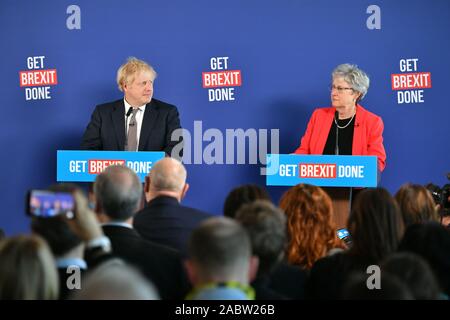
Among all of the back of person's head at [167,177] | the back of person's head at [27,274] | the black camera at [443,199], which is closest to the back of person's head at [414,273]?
the back of person's head at [27,274]

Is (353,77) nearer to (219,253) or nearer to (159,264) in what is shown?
(159,264)

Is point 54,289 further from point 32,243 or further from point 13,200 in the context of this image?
point 13,200

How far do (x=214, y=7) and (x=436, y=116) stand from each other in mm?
2294

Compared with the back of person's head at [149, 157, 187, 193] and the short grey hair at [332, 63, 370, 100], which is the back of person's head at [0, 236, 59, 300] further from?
the short grey hair at [332, 63, 370, 100]

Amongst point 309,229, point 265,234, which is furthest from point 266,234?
point 309,229

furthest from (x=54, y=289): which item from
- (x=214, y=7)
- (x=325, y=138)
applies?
(x=214, y=7)

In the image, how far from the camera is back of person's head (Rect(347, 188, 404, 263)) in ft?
10.0

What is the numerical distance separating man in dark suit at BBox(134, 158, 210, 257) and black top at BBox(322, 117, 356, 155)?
2745 mm

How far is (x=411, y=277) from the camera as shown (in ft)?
7.23


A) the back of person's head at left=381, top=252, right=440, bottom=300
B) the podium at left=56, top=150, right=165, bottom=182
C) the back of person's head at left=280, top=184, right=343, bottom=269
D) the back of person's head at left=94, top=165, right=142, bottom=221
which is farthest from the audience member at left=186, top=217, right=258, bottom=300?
the podium at left=56, top=150, right=165, bottom=182
